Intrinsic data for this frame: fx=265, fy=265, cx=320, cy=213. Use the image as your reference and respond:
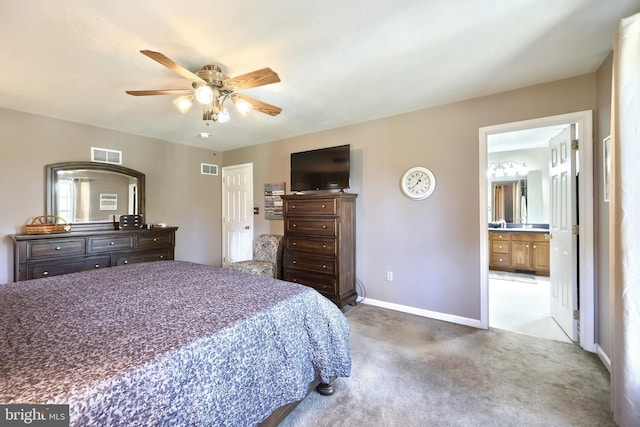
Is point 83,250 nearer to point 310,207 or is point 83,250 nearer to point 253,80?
point 310,207

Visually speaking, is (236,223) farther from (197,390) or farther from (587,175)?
(587,175)

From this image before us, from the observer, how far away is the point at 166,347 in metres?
0.96

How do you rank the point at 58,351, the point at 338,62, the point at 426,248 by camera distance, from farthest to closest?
the point at 426,248
the point at 338,62
the point at 58,351

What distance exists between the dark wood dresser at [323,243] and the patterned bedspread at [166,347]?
4.80 feet

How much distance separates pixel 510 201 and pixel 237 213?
5723 mm

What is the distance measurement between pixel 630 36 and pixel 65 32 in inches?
133

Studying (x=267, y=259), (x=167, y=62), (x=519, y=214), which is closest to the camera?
(x=167, y=62)

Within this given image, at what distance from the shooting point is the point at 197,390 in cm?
97

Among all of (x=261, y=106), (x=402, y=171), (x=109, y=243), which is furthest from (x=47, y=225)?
(x=402, y=171)

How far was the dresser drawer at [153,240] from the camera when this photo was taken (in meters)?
3.67

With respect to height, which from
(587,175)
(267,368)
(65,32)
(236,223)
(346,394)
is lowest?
(346,394)

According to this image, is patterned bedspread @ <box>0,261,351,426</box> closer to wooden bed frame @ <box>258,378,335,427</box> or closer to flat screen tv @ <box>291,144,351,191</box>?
wooden bed frame @ <box>258,378,335,427</box>

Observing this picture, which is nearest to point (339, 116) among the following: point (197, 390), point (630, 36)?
point (630, 36)

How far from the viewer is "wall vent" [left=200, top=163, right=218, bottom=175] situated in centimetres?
489
